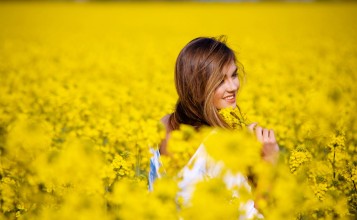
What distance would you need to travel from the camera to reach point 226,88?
2631 mm

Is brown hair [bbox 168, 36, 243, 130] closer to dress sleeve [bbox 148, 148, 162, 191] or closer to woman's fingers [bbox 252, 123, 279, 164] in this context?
dress sleeve [bbox 148, 148, 162, 191]

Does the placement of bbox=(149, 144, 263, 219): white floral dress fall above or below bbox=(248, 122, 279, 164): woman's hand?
below

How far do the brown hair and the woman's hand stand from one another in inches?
10.5

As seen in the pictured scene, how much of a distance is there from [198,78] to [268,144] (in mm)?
527

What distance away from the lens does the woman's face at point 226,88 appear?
8.43 feet

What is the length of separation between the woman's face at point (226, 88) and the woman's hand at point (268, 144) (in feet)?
1.55

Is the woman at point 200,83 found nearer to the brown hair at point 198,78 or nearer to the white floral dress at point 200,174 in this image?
the brown hair at point 198,78

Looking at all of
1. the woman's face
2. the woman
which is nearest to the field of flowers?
the woman

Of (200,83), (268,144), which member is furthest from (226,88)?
(268,144)

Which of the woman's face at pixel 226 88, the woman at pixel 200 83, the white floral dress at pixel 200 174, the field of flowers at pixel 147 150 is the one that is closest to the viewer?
the field of flowers at pixel 147 150

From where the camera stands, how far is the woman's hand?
214cm

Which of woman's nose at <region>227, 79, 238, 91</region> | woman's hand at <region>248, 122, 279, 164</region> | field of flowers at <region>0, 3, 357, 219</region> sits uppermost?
woman's nose at <region>227, 79, 238, 91</region>

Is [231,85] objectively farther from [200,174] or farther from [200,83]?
[200,174]

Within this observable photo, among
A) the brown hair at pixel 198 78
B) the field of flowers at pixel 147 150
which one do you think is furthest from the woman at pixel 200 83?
the field of flowers at pixel 147 150
